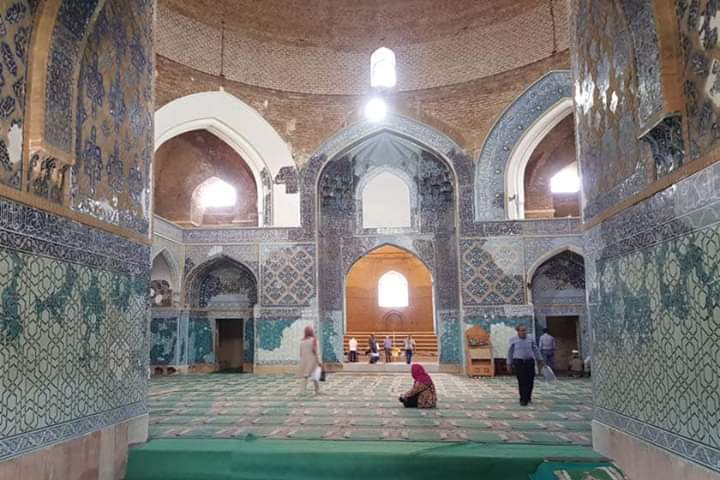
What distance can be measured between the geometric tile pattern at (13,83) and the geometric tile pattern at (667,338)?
144 inches

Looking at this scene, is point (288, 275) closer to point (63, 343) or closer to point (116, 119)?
point (116, 119)

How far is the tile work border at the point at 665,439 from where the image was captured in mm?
2637

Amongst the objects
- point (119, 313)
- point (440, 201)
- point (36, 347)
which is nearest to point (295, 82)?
point (440, 201)

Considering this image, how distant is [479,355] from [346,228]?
405cm

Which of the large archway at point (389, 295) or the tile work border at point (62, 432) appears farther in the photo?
the large archway at point (389, 295)

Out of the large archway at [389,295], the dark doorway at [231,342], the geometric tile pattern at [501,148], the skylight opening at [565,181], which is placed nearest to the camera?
the geometric tile pattern at [501,148]

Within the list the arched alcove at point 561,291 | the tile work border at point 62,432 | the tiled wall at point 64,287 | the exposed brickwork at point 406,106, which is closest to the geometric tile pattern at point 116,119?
the tiled wall at point 64,287

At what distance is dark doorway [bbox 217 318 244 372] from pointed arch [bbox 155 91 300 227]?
2730 mm

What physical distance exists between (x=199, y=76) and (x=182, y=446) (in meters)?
8.27

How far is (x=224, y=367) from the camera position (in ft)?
41.4

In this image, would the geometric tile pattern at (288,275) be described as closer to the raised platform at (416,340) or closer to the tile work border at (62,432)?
the raised platform at (416,340)

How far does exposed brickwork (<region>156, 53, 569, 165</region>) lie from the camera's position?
36.4 ft

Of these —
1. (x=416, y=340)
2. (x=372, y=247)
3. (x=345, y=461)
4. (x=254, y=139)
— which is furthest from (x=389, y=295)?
(x=345, y=461)

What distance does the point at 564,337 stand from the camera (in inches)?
488
